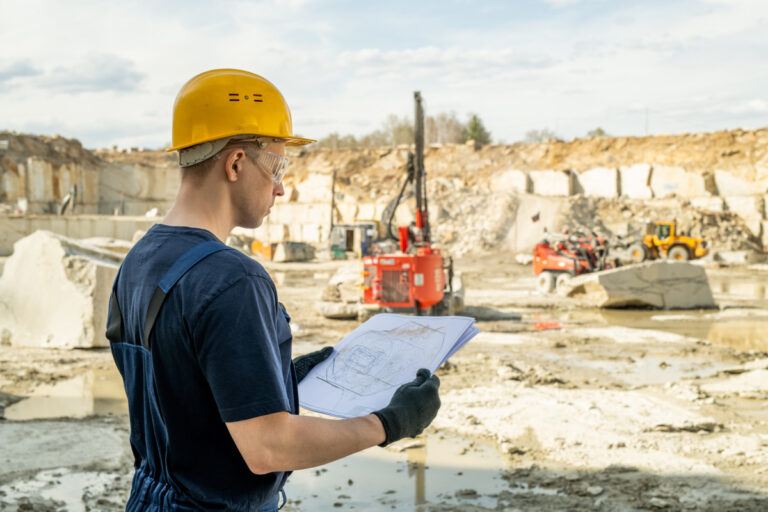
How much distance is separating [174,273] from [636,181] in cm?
3946

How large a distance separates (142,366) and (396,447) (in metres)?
4.51

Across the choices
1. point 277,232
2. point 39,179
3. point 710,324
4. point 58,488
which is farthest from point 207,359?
point 39,179

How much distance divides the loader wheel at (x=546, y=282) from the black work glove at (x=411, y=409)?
16.3 m

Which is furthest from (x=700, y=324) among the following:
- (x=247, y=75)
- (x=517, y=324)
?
(x=247, y=75)

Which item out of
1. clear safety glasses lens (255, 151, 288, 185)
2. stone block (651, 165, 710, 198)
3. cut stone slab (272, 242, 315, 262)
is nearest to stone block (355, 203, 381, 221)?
cut stone slab (272, 242, 315, 262)

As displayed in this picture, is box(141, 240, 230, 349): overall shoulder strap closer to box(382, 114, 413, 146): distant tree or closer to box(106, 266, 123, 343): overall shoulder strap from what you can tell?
box(106, 266, 123, 343): overall shoulder strap

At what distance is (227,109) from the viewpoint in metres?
1.58

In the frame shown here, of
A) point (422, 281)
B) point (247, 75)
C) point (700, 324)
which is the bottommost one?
point (700, 324)

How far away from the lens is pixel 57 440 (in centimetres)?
569

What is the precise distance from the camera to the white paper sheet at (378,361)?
5.82 ft

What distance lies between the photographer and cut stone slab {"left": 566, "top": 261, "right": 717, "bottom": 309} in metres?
14.9

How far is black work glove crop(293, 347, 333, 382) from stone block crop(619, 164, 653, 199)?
38343 millimetres

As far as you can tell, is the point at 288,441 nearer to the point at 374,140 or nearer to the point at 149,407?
the point at 149,407

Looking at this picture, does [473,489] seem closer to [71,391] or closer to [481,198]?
[71,391]
